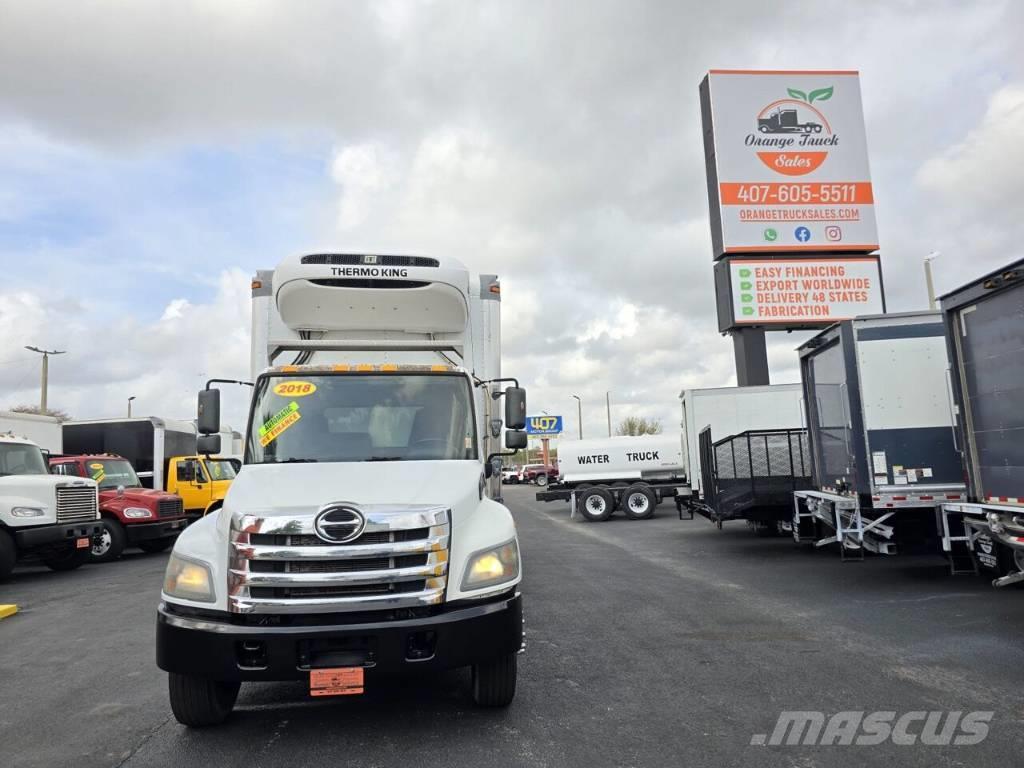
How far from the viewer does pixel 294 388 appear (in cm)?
556

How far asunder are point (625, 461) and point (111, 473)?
1458 cm

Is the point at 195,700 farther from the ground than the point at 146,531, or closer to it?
closer to it

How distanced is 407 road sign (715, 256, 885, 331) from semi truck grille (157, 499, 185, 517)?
14.6 metres

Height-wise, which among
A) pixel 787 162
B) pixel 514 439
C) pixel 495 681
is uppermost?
pixel 787 162

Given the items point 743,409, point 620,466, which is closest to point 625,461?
point 620,466

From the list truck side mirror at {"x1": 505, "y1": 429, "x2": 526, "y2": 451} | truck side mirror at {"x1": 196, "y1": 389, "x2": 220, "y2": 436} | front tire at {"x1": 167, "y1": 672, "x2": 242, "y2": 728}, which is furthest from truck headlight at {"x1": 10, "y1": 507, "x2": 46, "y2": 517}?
truck side mirror at {"x1": 505, "y1": 429, "x2": 526, "y2": 451}

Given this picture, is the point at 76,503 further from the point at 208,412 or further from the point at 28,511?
the point at 208,412

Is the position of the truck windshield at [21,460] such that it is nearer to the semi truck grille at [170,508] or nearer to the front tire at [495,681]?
the semi truck grille at [170,508]

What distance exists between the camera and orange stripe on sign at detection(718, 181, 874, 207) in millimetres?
19953

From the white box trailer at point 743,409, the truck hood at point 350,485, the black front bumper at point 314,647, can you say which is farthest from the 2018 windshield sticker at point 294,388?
the white box trailer at point 743,409

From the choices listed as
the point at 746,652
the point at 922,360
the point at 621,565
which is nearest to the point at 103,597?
the point at 621,565

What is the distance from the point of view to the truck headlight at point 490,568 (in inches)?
163

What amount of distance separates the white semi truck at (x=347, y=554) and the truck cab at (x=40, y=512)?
7.88 m

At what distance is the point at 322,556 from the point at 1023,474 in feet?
21.0
